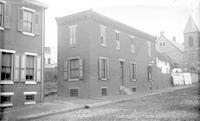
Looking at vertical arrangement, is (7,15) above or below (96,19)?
below

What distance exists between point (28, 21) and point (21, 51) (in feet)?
7.26

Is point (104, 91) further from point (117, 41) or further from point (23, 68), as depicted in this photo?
point (23, 68)

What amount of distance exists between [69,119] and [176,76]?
108 feet

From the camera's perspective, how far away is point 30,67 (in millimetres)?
17328

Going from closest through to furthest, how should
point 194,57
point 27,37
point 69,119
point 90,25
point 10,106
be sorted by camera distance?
point 69,119
point 10,106
point 27,37
point 90,25
point 194,57

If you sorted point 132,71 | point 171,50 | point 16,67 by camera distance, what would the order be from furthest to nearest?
point 171,50
point 132,71
point 16,67

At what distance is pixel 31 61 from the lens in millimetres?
17422

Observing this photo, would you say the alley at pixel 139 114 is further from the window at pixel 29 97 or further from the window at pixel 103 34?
the window at pixel 103 34

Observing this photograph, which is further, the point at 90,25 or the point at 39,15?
the point at 90,25

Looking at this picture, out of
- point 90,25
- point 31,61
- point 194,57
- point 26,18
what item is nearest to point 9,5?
point 26,18

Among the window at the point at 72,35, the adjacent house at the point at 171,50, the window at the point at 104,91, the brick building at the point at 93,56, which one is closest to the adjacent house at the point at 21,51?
the brick building at the point at 93,56

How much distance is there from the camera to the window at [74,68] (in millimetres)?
22258

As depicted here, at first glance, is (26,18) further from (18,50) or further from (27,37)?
(18,50)

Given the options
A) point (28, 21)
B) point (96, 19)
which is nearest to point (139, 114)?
point (28, 21)
